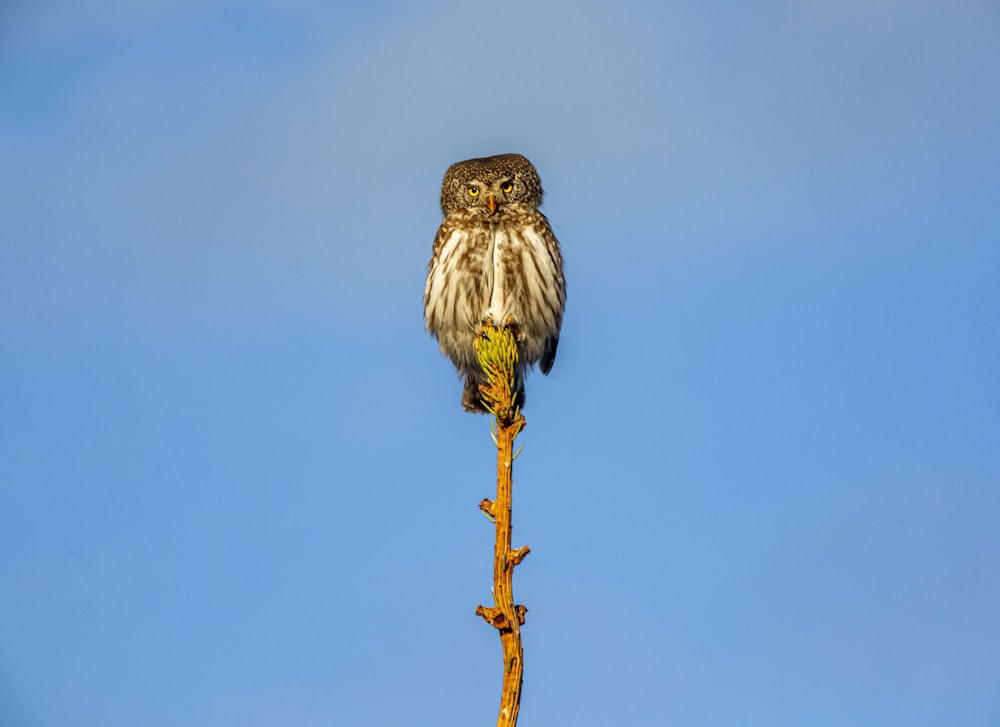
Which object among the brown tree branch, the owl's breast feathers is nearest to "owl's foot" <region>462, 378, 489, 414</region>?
the owl's breast feathers

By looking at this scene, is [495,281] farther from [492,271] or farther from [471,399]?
[471,399]

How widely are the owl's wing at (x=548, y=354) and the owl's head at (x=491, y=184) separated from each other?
1.18 meters

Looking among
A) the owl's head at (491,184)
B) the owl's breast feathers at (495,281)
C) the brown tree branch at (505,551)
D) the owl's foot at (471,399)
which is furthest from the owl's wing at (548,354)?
the brown tree branch at (505,551)

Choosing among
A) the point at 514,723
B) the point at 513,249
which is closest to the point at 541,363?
the point at 513,249

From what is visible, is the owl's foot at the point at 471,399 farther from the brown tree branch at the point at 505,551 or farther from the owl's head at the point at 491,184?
the brown tree branch at the point at 505,551

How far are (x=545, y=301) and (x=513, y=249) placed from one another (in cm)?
48

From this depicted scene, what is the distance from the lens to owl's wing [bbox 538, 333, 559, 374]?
30.5 feet

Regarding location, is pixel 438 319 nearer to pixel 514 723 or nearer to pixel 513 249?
pixel 513 249

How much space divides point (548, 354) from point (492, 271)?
130cm

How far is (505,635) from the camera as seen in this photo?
415cm

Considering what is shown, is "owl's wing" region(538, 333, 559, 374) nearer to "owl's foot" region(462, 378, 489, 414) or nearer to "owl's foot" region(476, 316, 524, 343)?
"owl's foot" region(476, 316, 524, 343)

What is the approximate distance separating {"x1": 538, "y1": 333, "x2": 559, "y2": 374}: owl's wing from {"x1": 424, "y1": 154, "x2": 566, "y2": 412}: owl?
0.04ft

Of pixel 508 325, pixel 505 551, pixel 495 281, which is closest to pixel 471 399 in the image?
pixel 508 325

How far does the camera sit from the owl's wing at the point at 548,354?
929 cm
